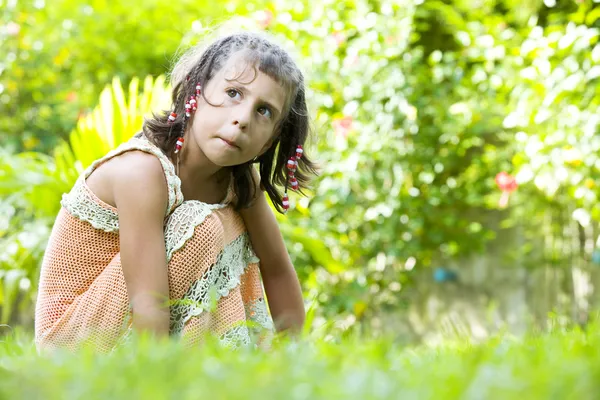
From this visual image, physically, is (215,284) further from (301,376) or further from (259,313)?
(301,376)

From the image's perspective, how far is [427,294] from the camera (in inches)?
189

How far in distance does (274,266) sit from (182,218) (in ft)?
1.59

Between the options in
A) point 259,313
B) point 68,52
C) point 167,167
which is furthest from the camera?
point 68,52

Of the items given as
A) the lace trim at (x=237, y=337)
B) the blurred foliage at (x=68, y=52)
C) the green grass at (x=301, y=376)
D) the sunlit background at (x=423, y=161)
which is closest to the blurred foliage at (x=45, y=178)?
the sunlit background at (x=423, y=161)

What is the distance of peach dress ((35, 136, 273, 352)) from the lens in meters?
1.81

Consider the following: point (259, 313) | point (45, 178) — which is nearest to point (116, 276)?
point (259, 313)

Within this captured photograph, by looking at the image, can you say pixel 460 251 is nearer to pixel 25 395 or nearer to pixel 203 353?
pixel 203 353

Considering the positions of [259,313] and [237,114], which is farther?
[259,313]

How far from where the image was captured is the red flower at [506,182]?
3867mm

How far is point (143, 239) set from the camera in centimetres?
175

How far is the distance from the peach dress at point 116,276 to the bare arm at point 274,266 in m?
0.18

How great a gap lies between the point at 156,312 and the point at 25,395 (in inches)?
40.1

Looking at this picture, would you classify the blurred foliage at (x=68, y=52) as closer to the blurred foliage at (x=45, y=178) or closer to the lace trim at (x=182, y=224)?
the blurred foliage at (x=45, y=178)

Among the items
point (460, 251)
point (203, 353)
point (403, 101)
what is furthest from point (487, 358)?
point (460, 251)
